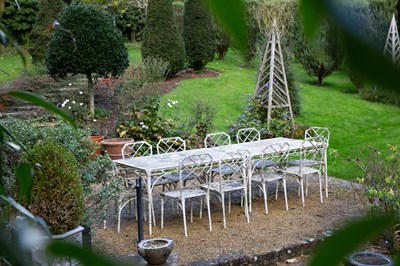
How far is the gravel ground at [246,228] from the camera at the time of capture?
15.9ft

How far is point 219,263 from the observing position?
4477 millimetres

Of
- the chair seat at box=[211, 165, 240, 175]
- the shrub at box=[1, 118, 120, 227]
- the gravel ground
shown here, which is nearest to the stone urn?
the gravel ground

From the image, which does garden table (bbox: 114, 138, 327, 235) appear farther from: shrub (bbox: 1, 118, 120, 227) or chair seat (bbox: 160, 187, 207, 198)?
shrub (bbox: 1, 118, 120, 227)

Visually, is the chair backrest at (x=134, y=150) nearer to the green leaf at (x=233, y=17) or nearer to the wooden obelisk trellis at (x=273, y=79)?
the wooden obelisk trellis at (x=273, y=79)

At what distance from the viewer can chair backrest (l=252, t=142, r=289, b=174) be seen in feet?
19.8

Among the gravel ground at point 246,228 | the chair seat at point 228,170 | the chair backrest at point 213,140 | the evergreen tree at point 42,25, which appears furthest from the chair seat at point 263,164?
the evergreen tree at point 42,25

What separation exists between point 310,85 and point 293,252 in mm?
9409

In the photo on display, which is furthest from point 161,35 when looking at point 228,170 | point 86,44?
point 228,170

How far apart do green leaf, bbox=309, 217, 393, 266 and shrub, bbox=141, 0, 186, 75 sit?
1325 cm

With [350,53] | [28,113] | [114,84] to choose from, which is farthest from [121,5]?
[350,53]

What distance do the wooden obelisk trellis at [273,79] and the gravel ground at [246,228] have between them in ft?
8.96

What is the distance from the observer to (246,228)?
17.8ft

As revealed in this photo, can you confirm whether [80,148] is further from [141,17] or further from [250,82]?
[141,17]

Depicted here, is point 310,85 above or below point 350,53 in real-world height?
below
